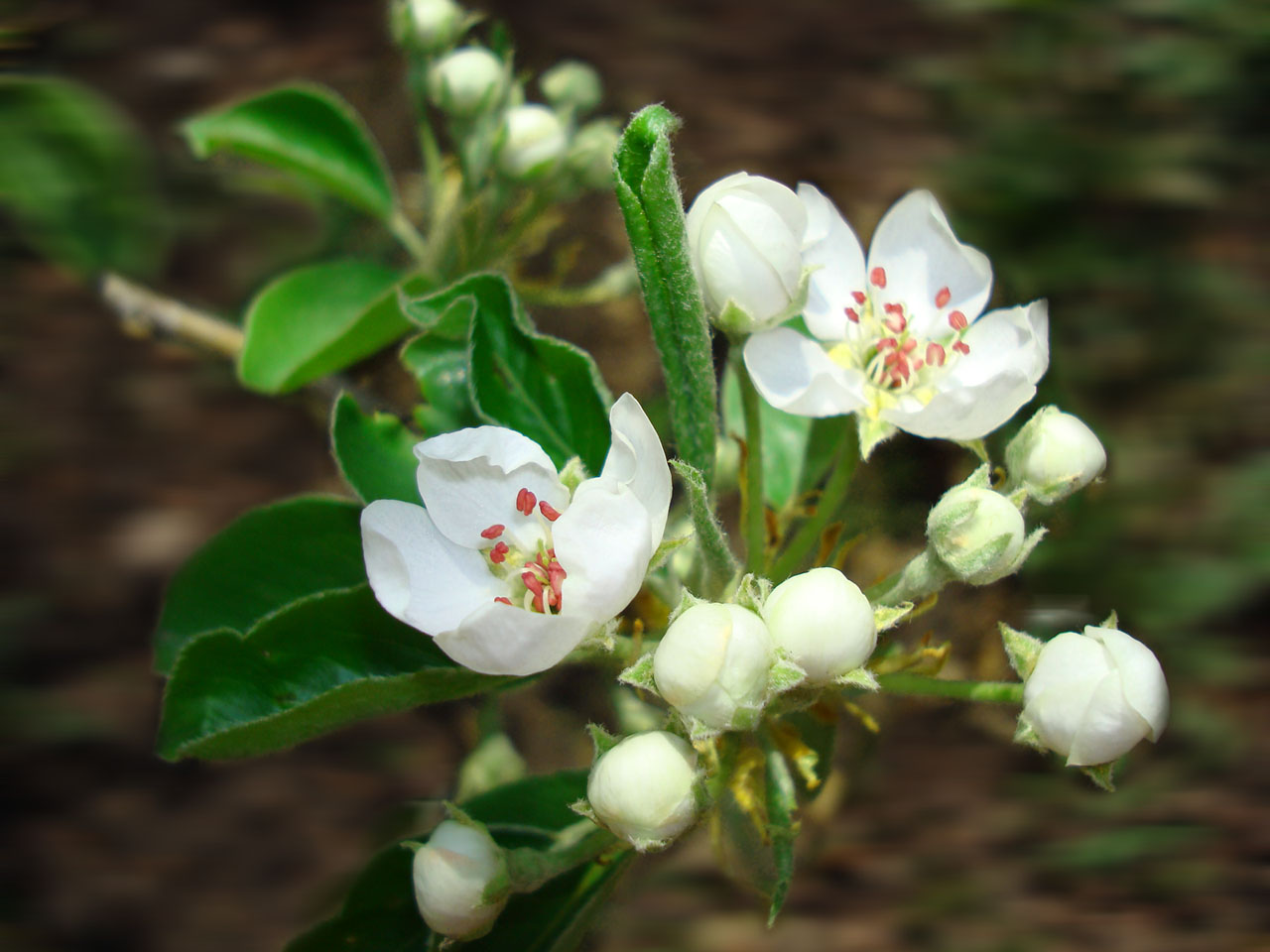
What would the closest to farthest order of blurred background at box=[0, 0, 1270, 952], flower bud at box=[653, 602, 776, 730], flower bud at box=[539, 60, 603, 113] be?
1. flower bud at box=[653, 602, 776, 730]
2. flower bud at box=[539, 60, 603, 113]
3. blurred background at box=[0, 0, 1270, 952]

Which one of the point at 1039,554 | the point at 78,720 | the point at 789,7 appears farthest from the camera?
the point at 789,7

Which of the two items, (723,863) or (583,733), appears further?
(583,733)

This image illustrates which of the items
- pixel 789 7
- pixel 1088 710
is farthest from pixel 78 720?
pixel 789 7

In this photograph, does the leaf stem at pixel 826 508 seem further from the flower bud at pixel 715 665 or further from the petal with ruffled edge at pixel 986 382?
the flower bud at pixel 715 665

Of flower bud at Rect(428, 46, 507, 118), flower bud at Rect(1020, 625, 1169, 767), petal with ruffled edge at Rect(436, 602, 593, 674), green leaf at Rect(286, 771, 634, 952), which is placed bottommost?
green leaf at Rect(286, 771, 634, 952)

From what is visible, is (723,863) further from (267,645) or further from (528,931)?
(267,645)

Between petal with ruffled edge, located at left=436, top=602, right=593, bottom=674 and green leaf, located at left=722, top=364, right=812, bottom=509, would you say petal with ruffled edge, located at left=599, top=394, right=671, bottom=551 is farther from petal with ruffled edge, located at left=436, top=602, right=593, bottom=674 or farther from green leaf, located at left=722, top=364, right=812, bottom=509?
green leaf, located at left=722, top=364, right=812, bottom=509

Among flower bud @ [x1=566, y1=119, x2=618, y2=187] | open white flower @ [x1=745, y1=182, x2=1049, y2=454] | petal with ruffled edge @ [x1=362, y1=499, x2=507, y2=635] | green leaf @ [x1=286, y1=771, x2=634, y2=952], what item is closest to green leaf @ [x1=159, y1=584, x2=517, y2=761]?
petal with ruffled edge @ [x1=362, y1=499, x2=507, y2=635]
